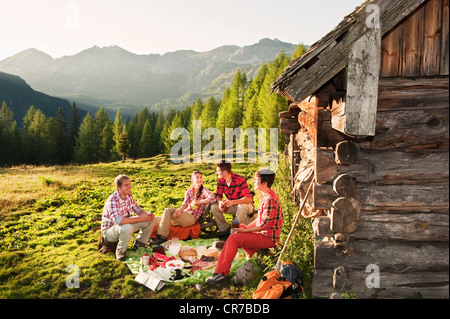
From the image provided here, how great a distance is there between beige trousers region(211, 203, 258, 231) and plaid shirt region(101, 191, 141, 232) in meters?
2.00

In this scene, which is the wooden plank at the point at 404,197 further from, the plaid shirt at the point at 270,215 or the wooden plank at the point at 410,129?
the plaid shirt at the point at 270,215

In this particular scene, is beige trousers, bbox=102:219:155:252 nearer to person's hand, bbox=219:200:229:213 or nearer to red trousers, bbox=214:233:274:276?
person's hand, bbox=219:200:229:213

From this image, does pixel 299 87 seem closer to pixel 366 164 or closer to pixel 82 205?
pixel 366 164

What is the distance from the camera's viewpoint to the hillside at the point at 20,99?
133875 mm

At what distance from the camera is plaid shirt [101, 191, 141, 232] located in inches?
256

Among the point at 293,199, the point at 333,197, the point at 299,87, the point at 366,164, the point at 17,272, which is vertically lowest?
the point at 17,272

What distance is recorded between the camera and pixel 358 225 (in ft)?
15.2

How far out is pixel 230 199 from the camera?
783 cm

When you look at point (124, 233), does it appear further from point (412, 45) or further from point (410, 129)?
point (412, 45)

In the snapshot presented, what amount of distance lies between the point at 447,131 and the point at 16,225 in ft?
34.8

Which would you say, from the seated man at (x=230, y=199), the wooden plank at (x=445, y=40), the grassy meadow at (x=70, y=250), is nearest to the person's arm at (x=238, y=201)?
the seated man at (x=230, y=199)

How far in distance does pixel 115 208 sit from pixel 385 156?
16.6 feet

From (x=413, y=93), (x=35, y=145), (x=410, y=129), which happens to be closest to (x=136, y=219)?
(x=410, y=129)
